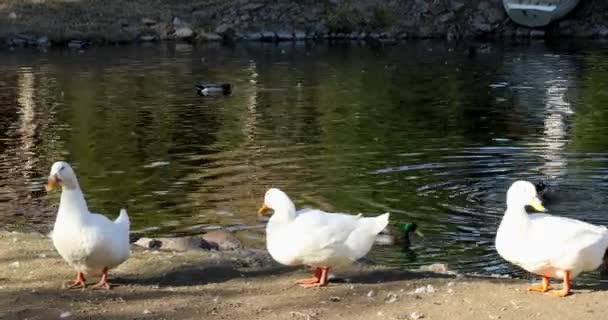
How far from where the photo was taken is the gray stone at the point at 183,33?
169 feet

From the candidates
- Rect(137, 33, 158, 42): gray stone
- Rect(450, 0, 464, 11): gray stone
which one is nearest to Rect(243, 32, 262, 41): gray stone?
Rect(137, 33, 158, 42): gray stone

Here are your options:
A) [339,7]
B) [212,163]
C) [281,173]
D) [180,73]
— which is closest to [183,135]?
[212,163]

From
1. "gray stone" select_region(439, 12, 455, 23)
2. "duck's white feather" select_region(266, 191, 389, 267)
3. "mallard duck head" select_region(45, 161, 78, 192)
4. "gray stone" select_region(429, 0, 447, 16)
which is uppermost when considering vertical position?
"mallard duck head" select_region(45, 161, 78, 192)

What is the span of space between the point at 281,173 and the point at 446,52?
2763 cm

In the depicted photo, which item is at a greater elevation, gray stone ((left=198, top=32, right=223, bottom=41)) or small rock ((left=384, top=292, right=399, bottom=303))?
small rock ((left=384, top=292, right=399, bottom=303))

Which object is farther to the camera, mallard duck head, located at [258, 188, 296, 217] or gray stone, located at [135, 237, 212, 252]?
gray stone, located at [135, 237, 212, 252]

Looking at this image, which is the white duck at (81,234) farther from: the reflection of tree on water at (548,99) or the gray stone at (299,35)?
the gray stone at (299,35)

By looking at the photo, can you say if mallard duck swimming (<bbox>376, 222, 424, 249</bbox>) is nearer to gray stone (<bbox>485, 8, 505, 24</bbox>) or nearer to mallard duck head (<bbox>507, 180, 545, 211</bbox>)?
mallard duck head (<bbox>507, 180, 545, 211</bbox>)

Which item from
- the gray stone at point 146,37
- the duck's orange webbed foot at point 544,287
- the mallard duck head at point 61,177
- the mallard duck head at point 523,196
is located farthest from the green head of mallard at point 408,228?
the gray stone at point 146,37

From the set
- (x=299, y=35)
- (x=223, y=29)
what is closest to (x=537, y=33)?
(x=299, y=35)

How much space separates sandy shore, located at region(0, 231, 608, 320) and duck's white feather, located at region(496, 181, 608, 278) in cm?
30

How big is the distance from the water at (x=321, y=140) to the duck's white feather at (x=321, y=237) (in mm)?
3359

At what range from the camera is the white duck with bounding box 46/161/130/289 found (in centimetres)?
853

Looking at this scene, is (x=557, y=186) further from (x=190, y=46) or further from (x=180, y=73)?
(x=190, y=46)
